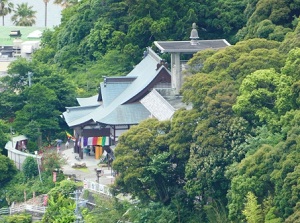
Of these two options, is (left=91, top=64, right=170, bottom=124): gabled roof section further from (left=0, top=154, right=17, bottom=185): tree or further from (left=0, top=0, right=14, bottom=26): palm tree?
(left=0, top=0, right=14, bottom=26): palm tree

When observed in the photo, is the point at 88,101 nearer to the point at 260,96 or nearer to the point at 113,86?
the point at 113,86

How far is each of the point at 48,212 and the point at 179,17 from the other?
23674mm

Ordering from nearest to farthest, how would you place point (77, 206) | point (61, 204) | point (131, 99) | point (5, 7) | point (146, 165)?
1. point (146, 165)
2. point (77, 206)
3. point (61, 204)
4. point (131, 99)
5. point (5, 7)

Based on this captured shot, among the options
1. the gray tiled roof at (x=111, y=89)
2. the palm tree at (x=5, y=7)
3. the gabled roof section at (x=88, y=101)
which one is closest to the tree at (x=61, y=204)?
the gray tiled roof at (x=111, y=89)

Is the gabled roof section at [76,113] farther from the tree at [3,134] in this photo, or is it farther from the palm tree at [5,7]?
the palm tree at [5,7]

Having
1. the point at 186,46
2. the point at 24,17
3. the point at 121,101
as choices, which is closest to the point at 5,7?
the point at 24,17

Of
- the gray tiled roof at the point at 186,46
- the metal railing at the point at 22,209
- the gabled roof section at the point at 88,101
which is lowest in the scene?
the metal railing at the point at 22,209

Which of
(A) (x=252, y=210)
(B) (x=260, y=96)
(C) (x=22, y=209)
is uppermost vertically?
(B) (x=260, y=96)

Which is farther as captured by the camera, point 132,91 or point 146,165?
point 132,91

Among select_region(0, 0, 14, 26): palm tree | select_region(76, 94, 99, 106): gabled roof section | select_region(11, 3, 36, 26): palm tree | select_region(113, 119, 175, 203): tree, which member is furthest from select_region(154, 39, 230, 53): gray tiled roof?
select_region(11, 3, 36, 26): palm tree

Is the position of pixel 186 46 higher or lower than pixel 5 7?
higher

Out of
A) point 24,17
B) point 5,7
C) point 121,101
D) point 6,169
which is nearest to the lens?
point 6,169

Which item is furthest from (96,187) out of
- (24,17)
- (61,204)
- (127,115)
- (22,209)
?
(24,17)

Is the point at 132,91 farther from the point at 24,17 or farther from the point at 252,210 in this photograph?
the point at 24,17
